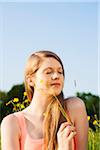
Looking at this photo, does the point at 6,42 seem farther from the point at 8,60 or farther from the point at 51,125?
the point at 51,125

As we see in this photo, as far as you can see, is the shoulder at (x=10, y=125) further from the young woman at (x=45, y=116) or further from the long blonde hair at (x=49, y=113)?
the long blonde hair at (x=49, y=113)

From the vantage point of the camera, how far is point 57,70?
1427 millimetres

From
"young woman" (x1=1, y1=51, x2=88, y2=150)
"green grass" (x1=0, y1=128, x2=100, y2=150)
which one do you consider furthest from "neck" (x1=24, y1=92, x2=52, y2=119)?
"green grass" (x1=0, y1=128, x2=100, y2=150)

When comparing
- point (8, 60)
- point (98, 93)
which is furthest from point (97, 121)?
point (8, 60)

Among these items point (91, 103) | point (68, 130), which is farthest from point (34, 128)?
point (91, 103)

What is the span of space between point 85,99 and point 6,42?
1.79ft

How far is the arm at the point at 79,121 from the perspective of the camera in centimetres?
140

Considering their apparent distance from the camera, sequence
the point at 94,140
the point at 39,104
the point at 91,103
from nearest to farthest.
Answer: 1. the point at 39,104
2. the point at 94,140
3. the point at 91,103

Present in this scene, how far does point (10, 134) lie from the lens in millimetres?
1376

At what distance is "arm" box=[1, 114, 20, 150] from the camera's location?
1369 mm

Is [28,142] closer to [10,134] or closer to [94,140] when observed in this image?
[10,134]

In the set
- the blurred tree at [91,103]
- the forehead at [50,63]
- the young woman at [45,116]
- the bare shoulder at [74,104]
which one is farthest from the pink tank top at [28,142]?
the blurred tree at [91,103]

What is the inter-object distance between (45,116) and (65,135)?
132 mm

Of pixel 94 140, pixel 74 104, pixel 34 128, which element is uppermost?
pixel 74 104
